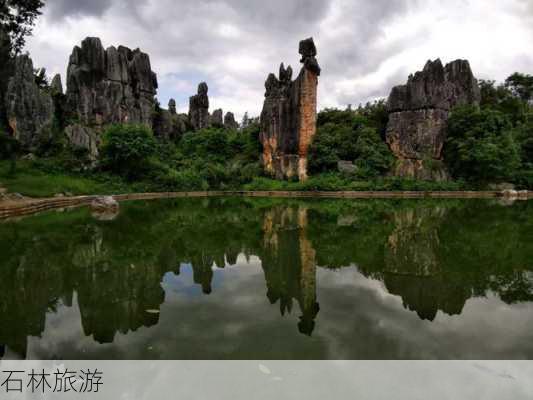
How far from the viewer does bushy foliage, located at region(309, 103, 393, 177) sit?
1150 inches

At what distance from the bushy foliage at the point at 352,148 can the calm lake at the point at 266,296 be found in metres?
21.0

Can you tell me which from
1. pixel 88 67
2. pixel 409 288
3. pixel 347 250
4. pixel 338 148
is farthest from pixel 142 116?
pixel 409 288

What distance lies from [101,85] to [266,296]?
3274cm

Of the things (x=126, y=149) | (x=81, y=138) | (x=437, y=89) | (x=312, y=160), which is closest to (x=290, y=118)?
(x=312, y=160)

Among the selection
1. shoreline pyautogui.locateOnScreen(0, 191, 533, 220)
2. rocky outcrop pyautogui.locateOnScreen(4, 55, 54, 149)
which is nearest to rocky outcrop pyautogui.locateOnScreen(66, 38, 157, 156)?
rocky outcrop pyautogui.locateOnScreen(4, 55, 54, 149)

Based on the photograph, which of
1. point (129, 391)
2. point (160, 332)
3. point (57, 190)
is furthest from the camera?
point (57, 190)

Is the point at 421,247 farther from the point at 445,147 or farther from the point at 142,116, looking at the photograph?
the point at 142,116

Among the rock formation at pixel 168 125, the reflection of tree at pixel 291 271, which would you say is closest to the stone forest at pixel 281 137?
the rock formation at pixel 168 125

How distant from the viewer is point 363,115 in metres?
34.8

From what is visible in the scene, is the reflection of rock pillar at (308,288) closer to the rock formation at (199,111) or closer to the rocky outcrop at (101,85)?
the rocky outcrop at (101,85)

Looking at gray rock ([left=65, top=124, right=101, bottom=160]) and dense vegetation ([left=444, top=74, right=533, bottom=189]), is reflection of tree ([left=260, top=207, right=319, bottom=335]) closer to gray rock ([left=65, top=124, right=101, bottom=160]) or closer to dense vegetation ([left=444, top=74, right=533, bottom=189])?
gray rock ([left=65, top=124, right=101, bottom=160])

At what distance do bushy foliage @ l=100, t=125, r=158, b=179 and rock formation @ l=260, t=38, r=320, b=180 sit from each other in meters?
11.0

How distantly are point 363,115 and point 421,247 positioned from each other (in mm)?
29477

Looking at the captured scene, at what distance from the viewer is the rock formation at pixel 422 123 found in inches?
1157
